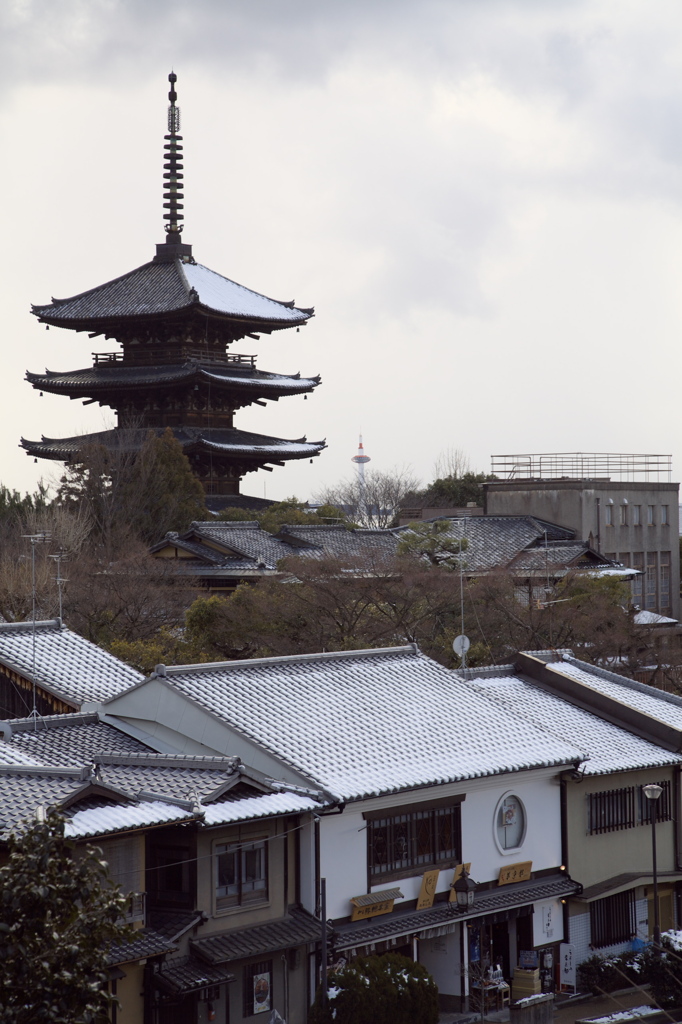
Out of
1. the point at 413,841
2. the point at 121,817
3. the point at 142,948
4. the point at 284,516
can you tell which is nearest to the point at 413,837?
the point at 413,841

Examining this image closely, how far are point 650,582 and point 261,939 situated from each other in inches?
1670

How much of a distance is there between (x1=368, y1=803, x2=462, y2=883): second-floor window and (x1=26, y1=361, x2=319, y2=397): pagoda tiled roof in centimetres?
4172

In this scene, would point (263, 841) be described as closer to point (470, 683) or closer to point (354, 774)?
point (354, 774)

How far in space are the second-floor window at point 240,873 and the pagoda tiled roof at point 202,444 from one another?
41537 millimetres

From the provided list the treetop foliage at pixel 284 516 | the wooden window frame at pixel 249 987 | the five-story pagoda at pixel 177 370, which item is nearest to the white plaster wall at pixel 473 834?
the wooden window frame at pixel 249 987

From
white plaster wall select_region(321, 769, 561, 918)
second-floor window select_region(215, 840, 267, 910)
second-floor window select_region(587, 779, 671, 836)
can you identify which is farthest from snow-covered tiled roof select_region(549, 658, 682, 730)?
second-floor window select_region(215, 840, 267, 910)

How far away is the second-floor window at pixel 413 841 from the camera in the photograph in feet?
62.9

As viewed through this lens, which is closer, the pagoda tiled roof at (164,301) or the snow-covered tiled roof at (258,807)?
the snow-covered tiled roof at (258,807)

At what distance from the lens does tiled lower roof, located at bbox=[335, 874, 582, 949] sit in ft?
60.5

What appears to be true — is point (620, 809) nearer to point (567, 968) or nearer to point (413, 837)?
point (567, 968)

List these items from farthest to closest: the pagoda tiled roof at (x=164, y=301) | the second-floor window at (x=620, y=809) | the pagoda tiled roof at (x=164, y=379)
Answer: the pagoda tiled roof at (x=164, y=301) → the pagoda tiled roof at (x=164, y=379) → the second-floor window at (x=620, y=809)

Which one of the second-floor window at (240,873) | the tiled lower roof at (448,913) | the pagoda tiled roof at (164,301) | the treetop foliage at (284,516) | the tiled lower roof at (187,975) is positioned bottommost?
the tiled lower roof at (448,913)

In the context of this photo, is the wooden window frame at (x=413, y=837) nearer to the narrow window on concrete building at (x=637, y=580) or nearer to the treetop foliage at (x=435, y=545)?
the treetop foliage at (x=435, y=545)

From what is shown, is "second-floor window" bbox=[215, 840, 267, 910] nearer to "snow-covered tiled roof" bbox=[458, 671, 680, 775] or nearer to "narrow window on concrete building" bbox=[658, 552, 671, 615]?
"snow-covered tiled roof" bbox=[458, 671, 680, 775]
